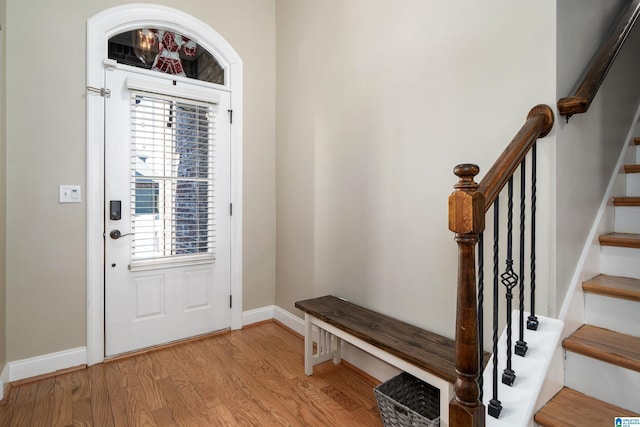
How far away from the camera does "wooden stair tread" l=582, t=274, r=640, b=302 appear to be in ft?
4.60

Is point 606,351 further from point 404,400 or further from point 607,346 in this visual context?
point 404,400

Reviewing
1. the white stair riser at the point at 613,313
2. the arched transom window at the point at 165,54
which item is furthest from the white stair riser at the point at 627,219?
the arched transom window at the point at 165,54

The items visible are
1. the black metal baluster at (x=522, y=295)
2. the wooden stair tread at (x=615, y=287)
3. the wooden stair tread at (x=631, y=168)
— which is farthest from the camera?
the wooden stair tread at (x=631, y=168)

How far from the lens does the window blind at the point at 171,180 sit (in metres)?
2.64

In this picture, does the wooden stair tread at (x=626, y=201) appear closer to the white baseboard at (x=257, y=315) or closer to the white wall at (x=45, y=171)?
the white baseboard at (x=257, y=315)

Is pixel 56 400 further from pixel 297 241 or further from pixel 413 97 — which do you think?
pixel 413 97

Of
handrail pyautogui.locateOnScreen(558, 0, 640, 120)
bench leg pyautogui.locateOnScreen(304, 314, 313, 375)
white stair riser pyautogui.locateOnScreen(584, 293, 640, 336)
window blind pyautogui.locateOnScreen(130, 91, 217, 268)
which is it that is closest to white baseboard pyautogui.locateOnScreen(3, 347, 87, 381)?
window blind pyautogui.locateOnScreen(130, 91, 217, 268)

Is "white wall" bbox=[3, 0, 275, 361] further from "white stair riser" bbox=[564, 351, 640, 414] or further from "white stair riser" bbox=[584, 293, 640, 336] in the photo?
"white stair riser" bbox=[584, 293, 640, 336]

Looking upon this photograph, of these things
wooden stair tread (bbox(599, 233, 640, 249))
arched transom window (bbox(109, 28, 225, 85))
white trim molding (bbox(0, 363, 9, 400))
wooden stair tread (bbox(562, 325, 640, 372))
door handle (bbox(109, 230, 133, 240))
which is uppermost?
arched transom window (bbox(109, 28, 225, 85))

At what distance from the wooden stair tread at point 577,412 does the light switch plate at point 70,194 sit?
2.94 metres

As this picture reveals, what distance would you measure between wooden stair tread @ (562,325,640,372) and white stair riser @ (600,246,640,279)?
14.4 inches

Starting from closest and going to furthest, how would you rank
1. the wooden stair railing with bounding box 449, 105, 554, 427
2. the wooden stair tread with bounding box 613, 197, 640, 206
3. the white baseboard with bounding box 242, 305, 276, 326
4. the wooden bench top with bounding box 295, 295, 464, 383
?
the wooden stair railing with bounding box 449, 105, 554, 427, the wooden bench top with bounding box 295, 295, 464, 383, the wooden stair tread with bounding box 613, 197, 640, 206, the white baseboard with bounding box 242, 305, 276, 326

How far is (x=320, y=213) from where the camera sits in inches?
108

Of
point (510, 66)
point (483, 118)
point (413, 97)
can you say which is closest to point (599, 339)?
point (483, 118)
